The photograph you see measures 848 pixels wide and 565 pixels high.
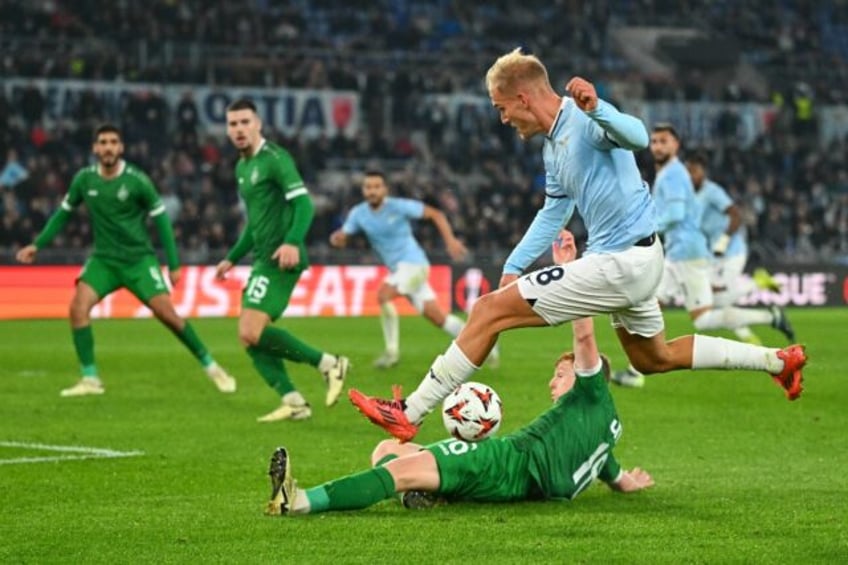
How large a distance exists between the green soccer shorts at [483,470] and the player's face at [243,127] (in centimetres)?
525

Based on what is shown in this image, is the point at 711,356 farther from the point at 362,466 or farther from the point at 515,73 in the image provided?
the point at 362,466

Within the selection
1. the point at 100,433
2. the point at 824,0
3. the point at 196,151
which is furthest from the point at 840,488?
the point at 824,0

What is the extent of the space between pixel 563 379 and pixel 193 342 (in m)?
7.15

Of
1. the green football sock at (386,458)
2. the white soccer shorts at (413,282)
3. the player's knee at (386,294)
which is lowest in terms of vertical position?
the player's knee at (386,294)

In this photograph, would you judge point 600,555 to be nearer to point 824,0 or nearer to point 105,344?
point 105,344

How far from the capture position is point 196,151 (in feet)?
109

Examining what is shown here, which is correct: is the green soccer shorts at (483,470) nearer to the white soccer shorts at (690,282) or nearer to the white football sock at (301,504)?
the white football sock at (301,504)

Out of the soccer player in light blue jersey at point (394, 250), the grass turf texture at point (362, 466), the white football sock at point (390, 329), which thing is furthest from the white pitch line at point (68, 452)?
the white football sock at point (390, 329)

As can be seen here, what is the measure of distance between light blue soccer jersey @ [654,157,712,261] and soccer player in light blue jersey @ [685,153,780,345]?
1.43 meters

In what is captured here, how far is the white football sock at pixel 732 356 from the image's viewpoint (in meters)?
8.92

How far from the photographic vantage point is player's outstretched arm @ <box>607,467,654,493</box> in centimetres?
886

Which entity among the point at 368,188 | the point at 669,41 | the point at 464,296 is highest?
the point at 669,41

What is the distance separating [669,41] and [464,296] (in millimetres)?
15312

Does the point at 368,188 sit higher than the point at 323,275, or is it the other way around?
the point at 368,188
